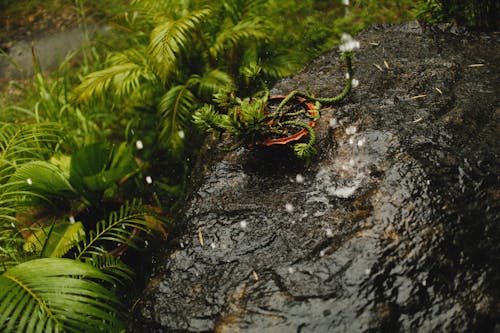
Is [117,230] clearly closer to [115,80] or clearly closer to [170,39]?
[115,80]

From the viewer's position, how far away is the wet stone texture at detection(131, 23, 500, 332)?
1.63 m

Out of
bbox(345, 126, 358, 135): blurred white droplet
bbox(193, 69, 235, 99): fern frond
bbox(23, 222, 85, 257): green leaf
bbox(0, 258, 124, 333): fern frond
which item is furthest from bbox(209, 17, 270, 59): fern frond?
bbox(0, 258, 124, 333): fern frond

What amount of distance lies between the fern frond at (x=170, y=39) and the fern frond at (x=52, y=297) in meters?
1.77

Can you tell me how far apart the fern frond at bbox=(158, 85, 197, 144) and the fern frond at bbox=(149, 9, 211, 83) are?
0.80ft

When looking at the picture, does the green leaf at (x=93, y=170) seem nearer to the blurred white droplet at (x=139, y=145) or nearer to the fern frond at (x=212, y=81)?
the fern frond at (x=212, y=81)

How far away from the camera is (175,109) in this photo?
11.6ft

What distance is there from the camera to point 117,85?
358 cm

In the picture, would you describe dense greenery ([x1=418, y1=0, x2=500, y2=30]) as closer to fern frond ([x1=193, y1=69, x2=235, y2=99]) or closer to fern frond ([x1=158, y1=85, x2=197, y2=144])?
fern frond ([x1=193, y1=69, x2=235, y2=99])

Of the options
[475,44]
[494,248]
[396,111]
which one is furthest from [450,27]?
[494,248]

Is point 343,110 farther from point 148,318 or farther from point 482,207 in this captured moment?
point 148,318

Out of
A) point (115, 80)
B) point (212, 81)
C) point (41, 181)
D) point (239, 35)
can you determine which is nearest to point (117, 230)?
point (41, 181)

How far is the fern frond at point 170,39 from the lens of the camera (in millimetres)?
3250

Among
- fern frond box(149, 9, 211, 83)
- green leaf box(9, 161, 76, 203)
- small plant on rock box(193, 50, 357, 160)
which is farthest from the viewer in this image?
fern frond box(149, 9, 211, 83)

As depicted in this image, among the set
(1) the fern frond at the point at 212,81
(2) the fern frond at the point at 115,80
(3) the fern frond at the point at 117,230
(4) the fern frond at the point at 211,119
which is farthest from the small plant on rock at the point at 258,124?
(2) the fern frond at the point at 115,80
